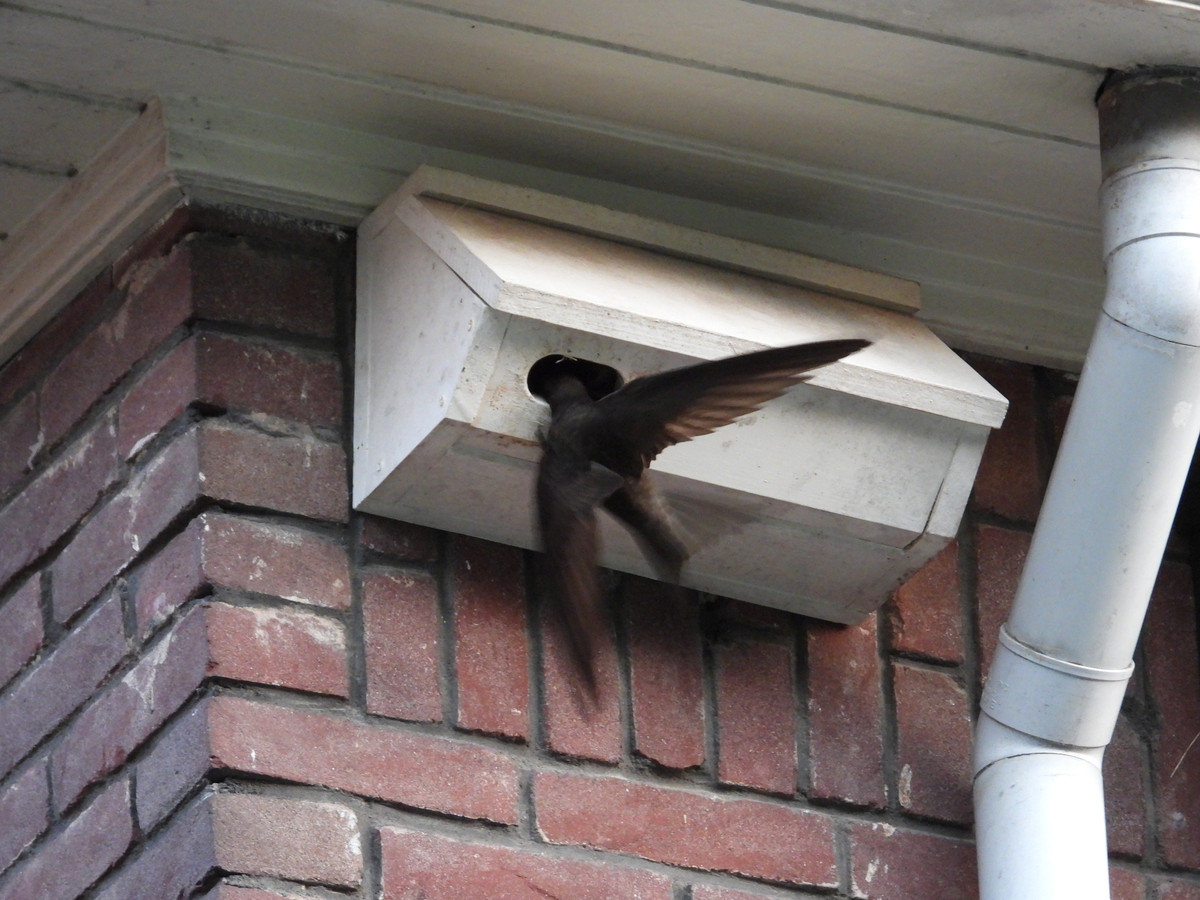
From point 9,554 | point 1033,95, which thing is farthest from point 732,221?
point 9,554

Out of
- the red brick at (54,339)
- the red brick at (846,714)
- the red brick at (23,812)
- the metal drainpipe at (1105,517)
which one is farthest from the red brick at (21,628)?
the metal drainpipe at (1105,517)

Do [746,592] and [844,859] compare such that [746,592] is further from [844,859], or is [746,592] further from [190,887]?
[190,887]

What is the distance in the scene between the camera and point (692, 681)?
1853mm

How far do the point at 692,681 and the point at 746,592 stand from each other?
10cm

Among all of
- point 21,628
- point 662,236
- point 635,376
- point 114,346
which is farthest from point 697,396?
point 21,628

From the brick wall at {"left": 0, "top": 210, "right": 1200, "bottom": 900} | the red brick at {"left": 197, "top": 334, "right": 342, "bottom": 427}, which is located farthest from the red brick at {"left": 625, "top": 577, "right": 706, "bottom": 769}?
the red brick at {"left": 197, "top": 334, "right": 342, "bottom": 427}

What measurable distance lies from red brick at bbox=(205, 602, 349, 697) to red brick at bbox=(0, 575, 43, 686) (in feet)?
1.05

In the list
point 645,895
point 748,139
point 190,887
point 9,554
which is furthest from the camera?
point 9,554

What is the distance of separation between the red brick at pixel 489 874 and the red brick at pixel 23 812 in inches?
14.6

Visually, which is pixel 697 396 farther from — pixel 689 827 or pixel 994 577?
pixel 994 577

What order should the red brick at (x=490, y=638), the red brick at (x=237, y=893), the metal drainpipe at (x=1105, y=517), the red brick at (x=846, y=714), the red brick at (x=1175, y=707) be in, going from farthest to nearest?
1. the red brick at (x=1175, y=707)
2. the red brick at (x=846, y=714)
3. the red brick at (x=490, y=638)
4. the metal drainpipe at (x=1105, y=517)
5. the red brick at (x=237, y=893)

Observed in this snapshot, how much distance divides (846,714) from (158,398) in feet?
2.27

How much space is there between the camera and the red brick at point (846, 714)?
186 cm

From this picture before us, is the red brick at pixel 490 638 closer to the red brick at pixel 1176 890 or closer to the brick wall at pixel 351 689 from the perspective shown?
the brick wall at pixel 351 689
